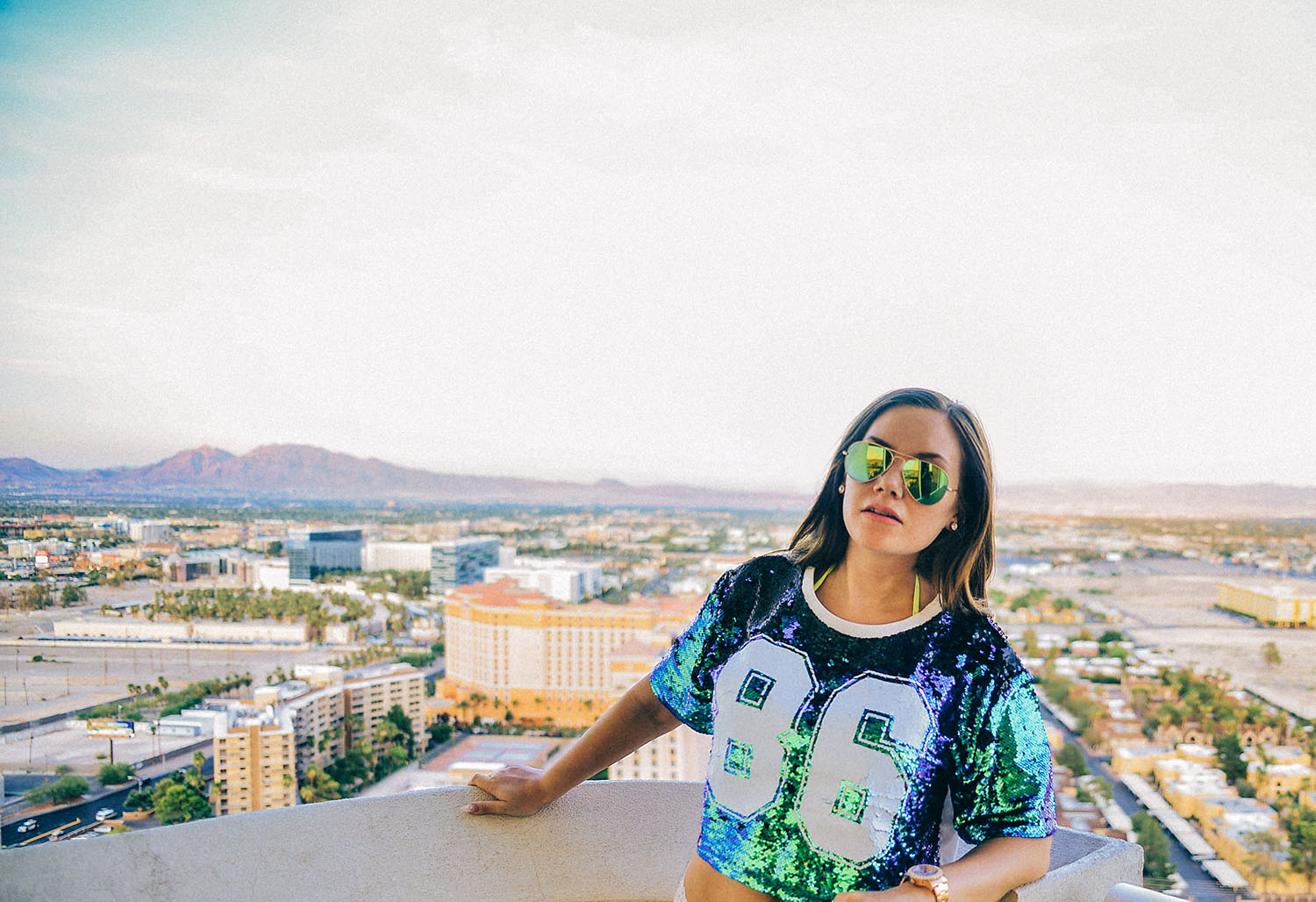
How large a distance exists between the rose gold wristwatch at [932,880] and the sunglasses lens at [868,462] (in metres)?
0.43

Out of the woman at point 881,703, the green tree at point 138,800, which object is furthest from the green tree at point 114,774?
the woman at point 881,703

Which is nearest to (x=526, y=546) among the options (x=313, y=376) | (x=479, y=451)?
(x=479, y=451)

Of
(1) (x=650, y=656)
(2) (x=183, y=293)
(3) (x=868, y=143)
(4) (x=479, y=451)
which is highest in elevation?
(3) (x=868, y=143)

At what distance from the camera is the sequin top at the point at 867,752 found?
0.88 m

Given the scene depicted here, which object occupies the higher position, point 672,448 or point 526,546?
point 672,448

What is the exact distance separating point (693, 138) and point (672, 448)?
7.66ft

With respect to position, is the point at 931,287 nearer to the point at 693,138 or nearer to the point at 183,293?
the point at 693,138

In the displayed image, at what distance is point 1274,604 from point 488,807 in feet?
13.4

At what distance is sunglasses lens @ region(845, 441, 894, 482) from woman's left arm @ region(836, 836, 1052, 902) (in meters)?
0.42

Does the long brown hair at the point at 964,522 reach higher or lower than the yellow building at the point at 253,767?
higher

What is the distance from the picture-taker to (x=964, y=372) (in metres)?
4.96

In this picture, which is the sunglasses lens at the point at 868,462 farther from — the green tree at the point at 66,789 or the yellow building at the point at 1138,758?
the yellow building at the point at 1138,758

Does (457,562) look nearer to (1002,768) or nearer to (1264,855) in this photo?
(1264,855)

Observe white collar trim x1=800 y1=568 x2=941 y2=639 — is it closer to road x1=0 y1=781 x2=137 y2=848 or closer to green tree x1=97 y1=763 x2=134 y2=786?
road x1=0 y1=781 x2=137 y2=848
